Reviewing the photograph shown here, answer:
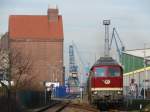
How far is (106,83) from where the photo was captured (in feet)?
→ 149

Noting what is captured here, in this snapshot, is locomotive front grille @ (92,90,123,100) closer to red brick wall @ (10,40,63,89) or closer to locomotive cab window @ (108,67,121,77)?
locomotive cab window @ (108,67,121,77)

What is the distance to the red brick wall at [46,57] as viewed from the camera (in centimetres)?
16950

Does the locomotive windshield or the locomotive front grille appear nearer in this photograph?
the locomotive front grille

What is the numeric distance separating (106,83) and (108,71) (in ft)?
3.75

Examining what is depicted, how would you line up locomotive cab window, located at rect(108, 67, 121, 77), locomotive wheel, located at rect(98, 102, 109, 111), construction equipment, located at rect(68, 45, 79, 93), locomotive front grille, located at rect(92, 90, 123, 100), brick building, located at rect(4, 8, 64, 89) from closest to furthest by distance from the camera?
locomotive front grille, located at rect(92, 90, 123, 100) < locomotive wheel, located at rect(98, 102, 109, 111) < locomotive cab window, located at rect(108, 67, 121, 77) < construction equipment, located at rect(68, 45, 79, 93) < brick building, located at rect(4, 8, 64, 89)

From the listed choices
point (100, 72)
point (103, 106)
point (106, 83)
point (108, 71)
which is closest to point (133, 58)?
point (103, 106)

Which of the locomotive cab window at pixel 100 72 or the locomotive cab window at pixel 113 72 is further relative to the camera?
the locomotive cab window at pixel 100 72

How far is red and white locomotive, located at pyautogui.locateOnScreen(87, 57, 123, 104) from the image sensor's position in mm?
44781

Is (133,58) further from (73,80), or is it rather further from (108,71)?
(108,71)

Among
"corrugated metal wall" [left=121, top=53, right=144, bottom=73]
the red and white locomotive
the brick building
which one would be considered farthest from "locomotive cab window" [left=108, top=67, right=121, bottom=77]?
the brick building

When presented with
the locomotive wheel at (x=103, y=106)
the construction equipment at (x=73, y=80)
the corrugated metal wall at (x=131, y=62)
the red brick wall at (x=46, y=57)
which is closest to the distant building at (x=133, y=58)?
the corrugated metal wall at (x=131, y=62)

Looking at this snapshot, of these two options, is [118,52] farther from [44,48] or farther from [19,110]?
[19,110]

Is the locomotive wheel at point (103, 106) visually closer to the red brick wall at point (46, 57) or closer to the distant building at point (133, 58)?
the distant building at point (133, 58)

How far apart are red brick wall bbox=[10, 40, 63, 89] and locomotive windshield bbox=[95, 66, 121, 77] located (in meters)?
117
